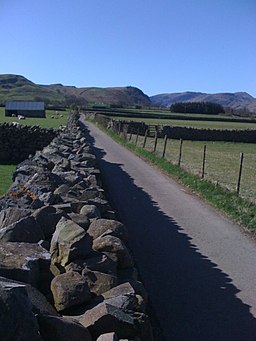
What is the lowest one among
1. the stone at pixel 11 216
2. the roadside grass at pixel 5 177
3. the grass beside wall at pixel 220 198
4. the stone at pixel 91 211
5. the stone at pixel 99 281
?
the roadside grass at pixel 5 177

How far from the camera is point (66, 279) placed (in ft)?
16.2

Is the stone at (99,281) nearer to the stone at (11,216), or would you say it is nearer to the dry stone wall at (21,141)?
the stone at (11,216)

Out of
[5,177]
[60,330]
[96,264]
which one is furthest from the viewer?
[5,177]

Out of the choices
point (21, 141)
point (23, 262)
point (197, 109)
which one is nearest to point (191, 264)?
point (23, 262)

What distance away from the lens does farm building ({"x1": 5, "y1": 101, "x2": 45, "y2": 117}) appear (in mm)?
93812

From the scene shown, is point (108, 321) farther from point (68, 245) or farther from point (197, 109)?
point (197, 109)

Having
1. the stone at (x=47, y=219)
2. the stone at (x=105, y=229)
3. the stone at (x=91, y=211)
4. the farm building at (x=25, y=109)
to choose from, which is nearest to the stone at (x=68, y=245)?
the stone at (x=47, y=219)

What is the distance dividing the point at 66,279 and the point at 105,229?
1.97m

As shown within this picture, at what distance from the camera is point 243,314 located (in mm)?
6973

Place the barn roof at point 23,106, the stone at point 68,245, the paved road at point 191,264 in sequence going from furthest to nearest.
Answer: the barn roof at point 23,106 → the paved road at point 191,264 → the stone at point 68,245

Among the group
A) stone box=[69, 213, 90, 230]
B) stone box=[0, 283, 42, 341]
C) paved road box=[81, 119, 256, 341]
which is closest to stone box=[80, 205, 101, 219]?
stone box=[69, 213, 90, 230]

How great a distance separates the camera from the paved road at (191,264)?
6.64 metres

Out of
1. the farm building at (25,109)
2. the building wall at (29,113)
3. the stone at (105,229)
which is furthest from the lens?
the farm building at (25,109)

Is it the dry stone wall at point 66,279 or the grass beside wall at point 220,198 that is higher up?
the dry stone wall at point 66,279
